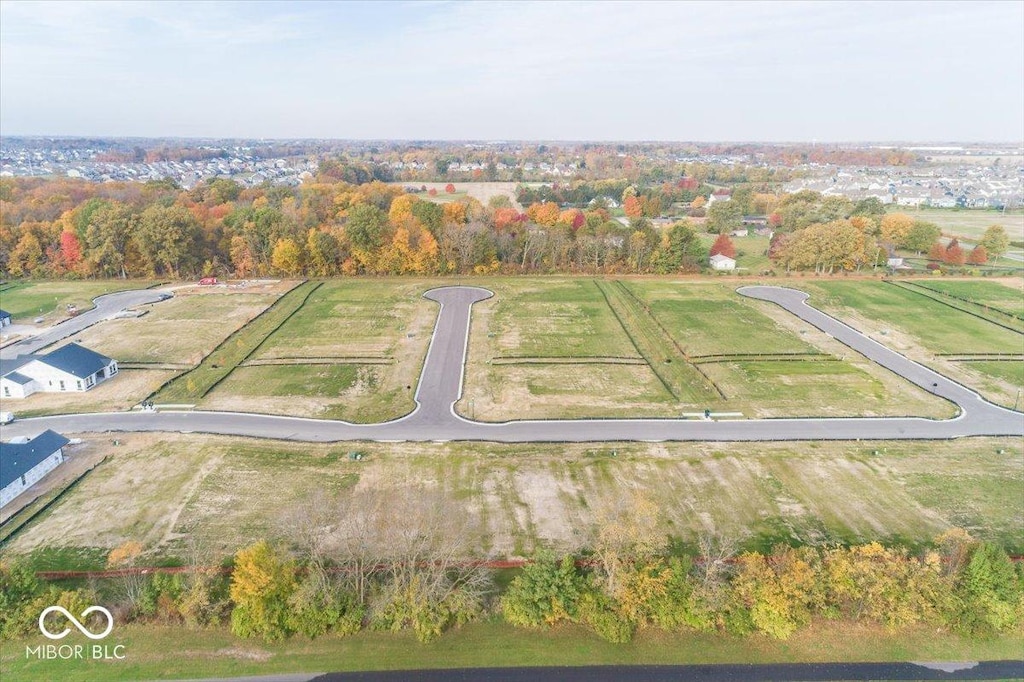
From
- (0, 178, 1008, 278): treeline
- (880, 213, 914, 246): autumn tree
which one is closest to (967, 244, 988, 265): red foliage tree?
(0, 178, 1008, 278): treeline

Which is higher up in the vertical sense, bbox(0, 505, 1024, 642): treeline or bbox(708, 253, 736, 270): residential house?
bbox(708, 253, 736, 270): residential house

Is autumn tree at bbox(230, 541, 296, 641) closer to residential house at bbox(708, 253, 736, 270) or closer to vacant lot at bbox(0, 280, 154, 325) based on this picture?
vacant lot at bbox(0, 280, 154, 325)

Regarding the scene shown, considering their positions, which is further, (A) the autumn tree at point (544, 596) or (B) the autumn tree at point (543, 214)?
(B) the autumn tree at point (543, 214)

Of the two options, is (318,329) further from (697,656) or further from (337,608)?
(697,656)

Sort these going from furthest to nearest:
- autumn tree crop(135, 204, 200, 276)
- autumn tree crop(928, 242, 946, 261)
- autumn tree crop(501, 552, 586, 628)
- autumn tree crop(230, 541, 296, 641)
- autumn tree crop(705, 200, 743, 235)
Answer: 1. autumn tree crop(705, 200, 743, 235)
2. autumn tree crop(928, 242, 946, 261)
3. autumn tree crop(135, 204, 200, 276)
4. autumn tree crop(501, 552, 586, 628)
5. autumn tree crop(230, 541, 296, 641)

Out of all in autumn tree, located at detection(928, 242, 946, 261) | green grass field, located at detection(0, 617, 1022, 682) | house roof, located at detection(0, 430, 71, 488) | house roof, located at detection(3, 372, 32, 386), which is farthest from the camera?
autumn tree, located at detection(928, 242, 946, 261)

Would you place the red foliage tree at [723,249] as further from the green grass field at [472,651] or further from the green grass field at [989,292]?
the green grass field at [472,651]

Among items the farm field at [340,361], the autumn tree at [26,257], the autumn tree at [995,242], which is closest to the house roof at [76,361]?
the farm field at [340,361]
